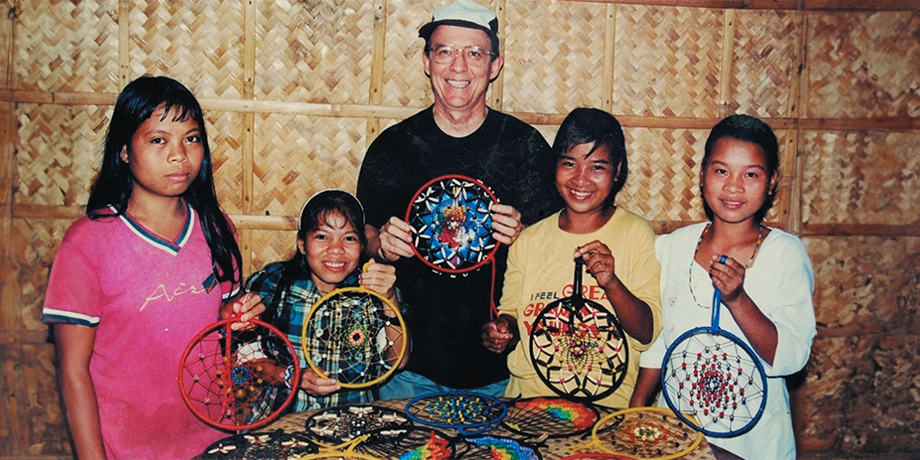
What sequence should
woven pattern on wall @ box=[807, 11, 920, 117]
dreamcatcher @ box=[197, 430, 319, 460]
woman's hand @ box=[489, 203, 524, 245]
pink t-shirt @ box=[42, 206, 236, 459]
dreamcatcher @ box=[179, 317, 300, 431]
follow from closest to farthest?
dreamcatcher @ box=[197, 430, 319, 460] < pink t-shirt @ box=[42, 206, 236, 459] < dreamcatcher @ box=[179, 317, 300, 431] < woman's hand @ box=[489, 203, 524, 245] < woven pattern on wall @ box=[807, 11, 920, 117]

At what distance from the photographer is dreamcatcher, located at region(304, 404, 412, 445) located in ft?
9.21

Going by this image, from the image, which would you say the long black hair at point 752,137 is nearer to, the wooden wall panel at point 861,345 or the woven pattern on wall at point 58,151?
the wooden wall panel at point 861,345

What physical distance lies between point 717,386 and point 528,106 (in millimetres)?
1528

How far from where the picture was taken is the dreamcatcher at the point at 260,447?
264 cm

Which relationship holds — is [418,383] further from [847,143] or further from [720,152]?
[847,143]

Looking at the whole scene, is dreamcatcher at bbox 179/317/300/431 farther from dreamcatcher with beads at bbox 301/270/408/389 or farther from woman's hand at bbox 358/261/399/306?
woman's hand at bbox 358/261/399/306

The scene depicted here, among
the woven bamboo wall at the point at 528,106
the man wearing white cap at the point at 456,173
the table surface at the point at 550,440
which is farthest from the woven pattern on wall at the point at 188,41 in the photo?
the table surface at the point at 550,440

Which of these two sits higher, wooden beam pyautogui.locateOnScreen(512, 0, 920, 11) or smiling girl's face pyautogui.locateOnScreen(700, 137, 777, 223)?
wooden beam pyautogui.locateOnScreen(512, 0, 920, 11)

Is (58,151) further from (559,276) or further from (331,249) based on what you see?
(559,276)

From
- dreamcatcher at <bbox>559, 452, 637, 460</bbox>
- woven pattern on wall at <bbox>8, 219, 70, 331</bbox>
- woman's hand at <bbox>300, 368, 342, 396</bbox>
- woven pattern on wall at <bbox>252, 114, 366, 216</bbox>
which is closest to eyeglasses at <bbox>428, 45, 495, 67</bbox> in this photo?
woven pattern on wall at <bbox>252, 114, 366, 216</bbox>

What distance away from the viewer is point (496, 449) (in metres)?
2.72

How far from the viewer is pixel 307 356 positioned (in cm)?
311

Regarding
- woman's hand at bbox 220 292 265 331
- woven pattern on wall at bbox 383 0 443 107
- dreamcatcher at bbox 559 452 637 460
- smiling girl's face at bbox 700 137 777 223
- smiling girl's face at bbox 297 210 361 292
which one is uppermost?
woven pattern on wall at bbox 383 0 443 107

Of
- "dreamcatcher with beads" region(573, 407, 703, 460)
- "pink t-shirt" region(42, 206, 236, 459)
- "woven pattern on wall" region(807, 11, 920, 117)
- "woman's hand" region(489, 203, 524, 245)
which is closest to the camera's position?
"dreamcatcher with beads" region(573, 407, 703, 460)
